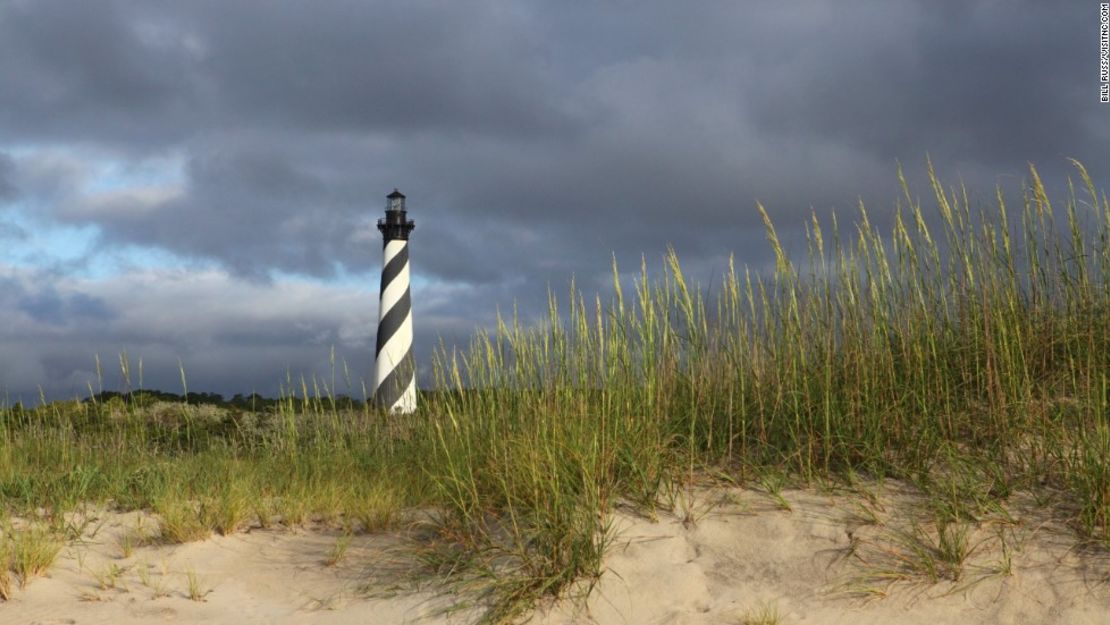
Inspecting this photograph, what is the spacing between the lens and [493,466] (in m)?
4.74

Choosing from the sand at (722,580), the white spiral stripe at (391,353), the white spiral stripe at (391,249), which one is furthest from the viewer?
the white spiral stripe at (391,249)

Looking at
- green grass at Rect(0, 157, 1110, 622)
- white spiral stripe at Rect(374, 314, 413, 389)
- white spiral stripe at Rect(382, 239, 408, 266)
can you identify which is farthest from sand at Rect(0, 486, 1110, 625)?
white spiral stripe at Rect(382, 239, 408, 266)

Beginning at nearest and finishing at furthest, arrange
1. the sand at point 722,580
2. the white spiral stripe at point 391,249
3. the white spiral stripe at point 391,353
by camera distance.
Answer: the sand at point 722,580
the white spiral stripe at point 391,353
the white spiral stripe at point 391,249

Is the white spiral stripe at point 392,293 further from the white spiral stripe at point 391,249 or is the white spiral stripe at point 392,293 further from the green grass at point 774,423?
the green grass at point 774,423

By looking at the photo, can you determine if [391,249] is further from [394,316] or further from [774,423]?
[774,423]

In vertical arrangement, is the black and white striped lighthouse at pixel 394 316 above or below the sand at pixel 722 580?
above

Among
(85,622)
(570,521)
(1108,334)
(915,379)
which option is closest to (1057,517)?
(915,379)

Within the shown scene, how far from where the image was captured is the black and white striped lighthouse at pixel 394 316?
634 inches

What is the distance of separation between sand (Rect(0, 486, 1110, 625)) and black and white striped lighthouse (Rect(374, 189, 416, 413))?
11.0 m

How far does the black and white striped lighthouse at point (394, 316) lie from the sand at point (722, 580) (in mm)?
10985

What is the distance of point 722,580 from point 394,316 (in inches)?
489

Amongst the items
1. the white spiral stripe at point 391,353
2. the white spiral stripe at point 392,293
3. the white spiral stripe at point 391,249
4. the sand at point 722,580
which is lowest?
the sand at point 722,580

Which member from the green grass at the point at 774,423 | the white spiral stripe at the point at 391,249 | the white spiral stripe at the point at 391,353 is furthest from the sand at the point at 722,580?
the white spiral stripe at the point at 391,249

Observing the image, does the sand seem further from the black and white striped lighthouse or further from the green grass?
the black and white striped lighthouse
